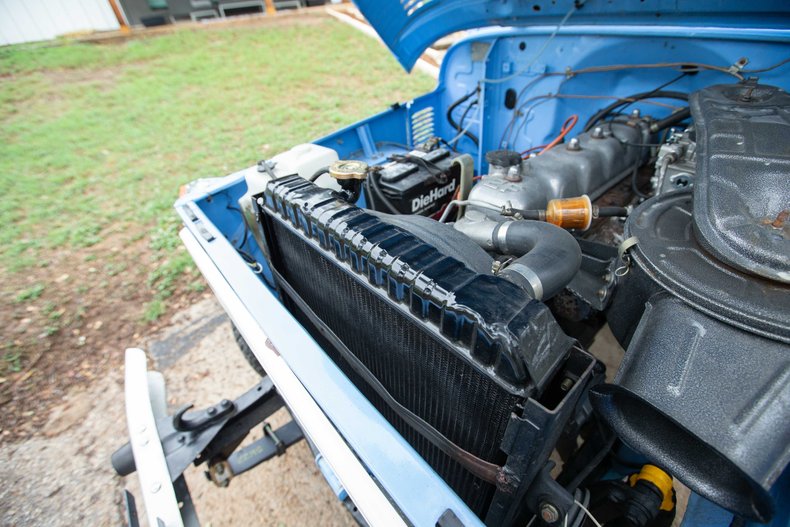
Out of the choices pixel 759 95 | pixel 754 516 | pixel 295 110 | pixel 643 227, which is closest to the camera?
pixel 754 516

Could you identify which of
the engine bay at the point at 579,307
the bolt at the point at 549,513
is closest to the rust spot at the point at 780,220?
the engine bay at the point at 579,307

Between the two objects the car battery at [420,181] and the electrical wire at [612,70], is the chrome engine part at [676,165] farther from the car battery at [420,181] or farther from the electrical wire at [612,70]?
the car battery at [420,181]

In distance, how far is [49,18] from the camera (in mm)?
9266

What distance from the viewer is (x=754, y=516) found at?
0.56 meters

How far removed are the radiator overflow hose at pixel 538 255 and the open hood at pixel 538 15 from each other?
1.30m

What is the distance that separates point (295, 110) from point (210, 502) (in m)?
5.76

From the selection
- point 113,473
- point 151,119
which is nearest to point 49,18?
point 151,119

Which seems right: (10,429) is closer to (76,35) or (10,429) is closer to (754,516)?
(754,516)

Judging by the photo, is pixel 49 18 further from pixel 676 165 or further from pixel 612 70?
pixel 676 165

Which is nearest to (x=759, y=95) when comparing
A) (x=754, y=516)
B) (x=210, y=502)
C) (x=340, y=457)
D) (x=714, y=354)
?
(x=714, y=354)

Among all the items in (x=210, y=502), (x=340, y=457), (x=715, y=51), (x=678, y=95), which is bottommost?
(x=210, y=502)

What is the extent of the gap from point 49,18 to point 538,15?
41.2 ft

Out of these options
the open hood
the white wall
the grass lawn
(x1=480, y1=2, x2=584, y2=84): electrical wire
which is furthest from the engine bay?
the white wall

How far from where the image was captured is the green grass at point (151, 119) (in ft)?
12.1
